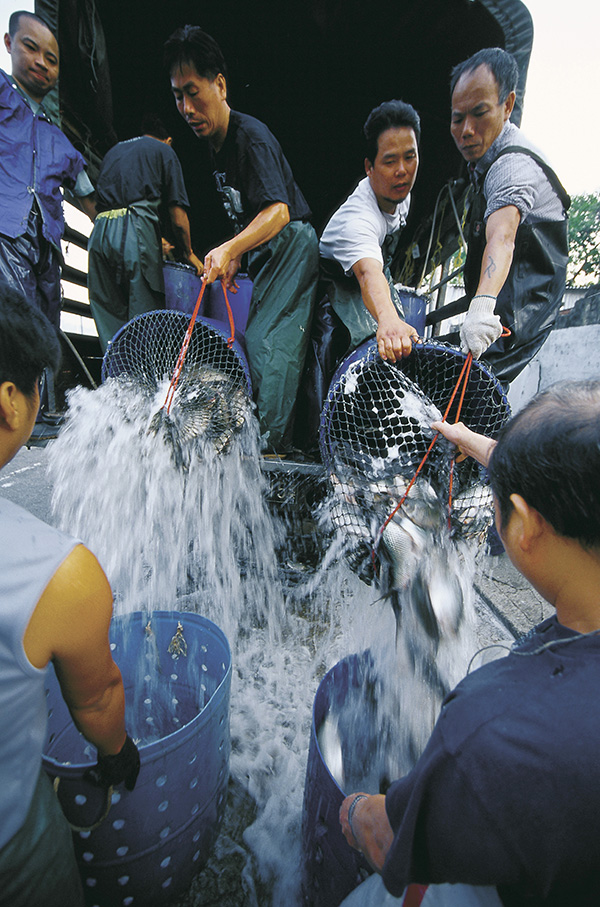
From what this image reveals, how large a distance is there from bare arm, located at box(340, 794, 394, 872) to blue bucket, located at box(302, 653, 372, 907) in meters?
0.09

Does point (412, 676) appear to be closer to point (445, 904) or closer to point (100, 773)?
point (445, 904)

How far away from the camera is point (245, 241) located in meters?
2.25

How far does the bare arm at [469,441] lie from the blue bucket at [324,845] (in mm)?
981

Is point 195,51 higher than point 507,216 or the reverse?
higher

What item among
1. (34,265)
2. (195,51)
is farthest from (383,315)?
(34,265)

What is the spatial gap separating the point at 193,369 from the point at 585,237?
36.4m

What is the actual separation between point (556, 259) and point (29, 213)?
12.3ft

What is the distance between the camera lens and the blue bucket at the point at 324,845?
1012 millimetres

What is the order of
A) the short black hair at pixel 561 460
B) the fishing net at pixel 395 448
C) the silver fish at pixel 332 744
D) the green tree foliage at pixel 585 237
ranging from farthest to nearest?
the green tree foliage at pixel 585 237 → the fishing net at pixel 395 448 → the silver fish at pixel 332 744 → the short black hair at pixel 561 460

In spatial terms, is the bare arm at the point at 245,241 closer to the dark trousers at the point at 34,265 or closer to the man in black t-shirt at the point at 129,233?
the man in black t-shirt at the point at 129,233

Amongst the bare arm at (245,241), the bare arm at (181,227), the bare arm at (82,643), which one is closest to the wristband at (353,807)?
the bare arm at (82,643)

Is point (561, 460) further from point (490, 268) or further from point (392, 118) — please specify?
point (392, 118)

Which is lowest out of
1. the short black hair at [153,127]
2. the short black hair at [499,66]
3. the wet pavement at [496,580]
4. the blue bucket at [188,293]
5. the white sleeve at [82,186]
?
the wet pavement at [496,580]

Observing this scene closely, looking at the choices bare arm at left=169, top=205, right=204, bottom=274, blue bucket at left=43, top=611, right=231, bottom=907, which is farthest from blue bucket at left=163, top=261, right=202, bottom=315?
blue bucket at left=43, top=611, right=231, bottom=907
